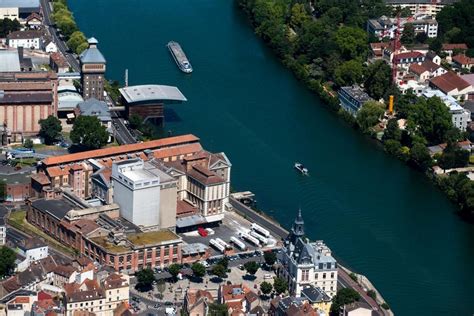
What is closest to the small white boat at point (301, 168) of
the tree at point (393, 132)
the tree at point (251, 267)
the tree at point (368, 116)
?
the tree at point (393, 132)

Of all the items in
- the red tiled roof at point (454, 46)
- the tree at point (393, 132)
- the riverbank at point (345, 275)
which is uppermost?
the red tiled roof at point (454, 46)

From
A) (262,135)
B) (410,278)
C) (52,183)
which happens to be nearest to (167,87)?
(262,135)

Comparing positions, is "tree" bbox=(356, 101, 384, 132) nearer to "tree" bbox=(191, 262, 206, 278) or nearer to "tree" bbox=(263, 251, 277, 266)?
"tree" bbox=(263, 251, 277, 266)

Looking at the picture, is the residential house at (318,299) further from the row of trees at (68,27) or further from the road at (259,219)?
the row of trees at (68,27)

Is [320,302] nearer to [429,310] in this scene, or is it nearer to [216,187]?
[429,310]

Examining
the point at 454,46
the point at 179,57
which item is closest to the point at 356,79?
the point at 454,46

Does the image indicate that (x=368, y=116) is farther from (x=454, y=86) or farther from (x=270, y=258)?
(x=270, y=258)
